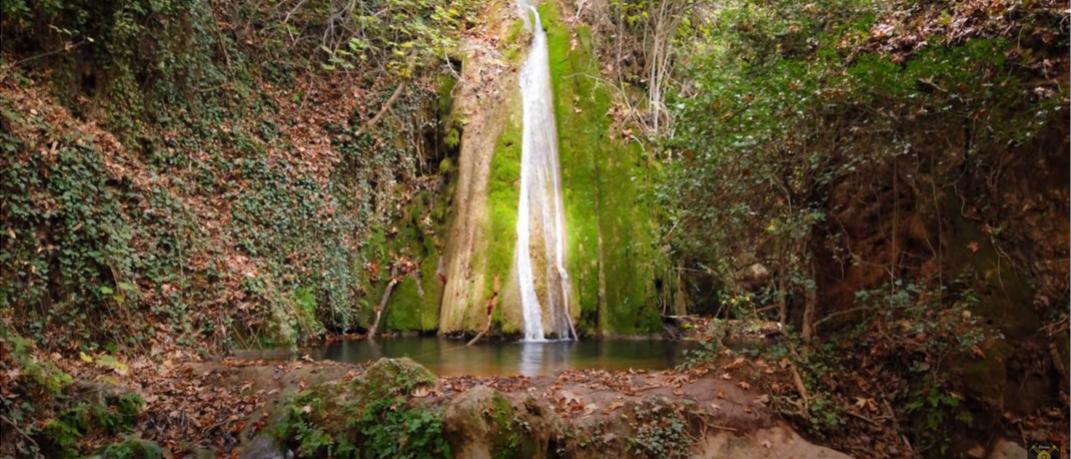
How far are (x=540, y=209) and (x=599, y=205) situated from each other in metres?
1.28

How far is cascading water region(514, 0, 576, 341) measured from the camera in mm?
12664

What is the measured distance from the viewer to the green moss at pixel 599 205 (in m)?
13.2

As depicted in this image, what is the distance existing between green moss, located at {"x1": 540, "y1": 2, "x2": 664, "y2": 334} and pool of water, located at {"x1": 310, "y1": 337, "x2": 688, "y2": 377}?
0.91 meters

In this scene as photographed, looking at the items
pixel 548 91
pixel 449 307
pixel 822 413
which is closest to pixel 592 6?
pixel 548 91

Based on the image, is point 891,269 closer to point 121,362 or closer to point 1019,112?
point 1019,112

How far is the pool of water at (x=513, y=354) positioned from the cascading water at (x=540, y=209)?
75 centimetres

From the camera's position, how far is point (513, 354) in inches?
412

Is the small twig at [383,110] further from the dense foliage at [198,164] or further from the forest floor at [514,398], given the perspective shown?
the forest floor at [514,398]

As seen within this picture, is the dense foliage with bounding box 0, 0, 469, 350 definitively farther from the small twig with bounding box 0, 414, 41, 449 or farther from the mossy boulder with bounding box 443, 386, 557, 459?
the mossy boulder with bounding box 443, 386, 557, 459

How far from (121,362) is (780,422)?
270 inches

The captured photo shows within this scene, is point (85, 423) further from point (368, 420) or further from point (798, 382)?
point (798, 382)

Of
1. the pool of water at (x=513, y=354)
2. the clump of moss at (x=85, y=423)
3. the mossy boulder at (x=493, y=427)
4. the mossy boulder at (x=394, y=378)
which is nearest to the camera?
the mossy boulder at (x=493, y=427)

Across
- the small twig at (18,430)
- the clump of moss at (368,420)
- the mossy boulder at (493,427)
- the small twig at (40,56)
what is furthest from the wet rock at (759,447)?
the small twig at (40,56)

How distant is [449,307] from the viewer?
13.2m
